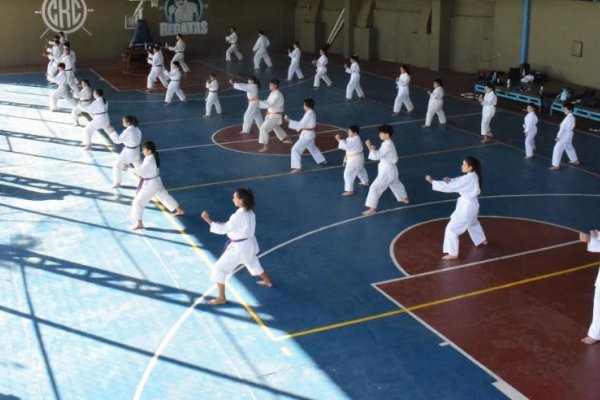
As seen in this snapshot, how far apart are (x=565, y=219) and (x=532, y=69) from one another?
48.4 ft

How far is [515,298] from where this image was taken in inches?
411

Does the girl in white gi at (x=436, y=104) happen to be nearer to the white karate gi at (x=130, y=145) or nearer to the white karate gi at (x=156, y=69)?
the white karate gi at (x=130, y=145)

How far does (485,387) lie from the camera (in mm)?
8289

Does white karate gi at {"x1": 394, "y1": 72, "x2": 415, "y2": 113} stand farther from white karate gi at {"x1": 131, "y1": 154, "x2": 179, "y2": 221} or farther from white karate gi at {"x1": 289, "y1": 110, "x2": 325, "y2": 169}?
white karate gi at {"x1": 131, "y1": 154, "x2": 179, "y2": 221}

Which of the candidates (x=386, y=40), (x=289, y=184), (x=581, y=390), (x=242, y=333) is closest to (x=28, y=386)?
(x=242, y=333)

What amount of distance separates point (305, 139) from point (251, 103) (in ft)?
12.0

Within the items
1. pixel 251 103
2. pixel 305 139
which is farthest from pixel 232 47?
pixel 305 139

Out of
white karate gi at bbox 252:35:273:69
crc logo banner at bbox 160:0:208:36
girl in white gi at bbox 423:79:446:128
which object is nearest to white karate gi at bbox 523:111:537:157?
girl in white gi at bbox 423:79:446:128

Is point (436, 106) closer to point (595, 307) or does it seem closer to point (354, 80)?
point (354, 80)

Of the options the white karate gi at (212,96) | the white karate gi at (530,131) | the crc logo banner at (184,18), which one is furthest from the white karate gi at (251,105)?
the crc logo banner at (184,18)

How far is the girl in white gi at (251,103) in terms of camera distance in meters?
19.2

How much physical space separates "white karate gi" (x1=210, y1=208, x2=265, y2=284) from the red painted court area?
2.16m

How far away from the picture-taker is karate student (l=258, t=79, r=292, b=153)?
17.9 m

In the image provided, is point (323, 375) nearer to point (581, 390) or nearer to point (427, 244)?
point (581, 390)
